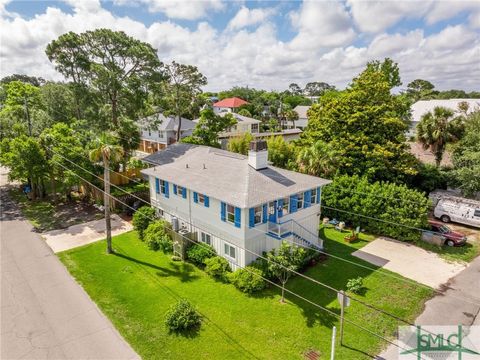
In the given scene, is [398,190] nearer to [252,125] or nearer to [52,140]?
[52,140]

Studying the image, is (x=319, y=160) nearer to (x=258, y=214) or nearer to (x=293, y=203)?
(x=293, y=203)

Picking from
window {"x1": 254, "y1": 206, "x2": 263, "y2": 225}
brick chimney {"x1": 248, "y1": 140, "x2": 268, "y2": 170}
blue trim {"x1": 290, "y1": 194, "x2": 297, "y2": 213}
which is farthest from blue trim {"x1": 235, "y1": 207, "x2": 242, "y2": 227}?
brick chimney {"x1": 248, "y1": 140, "x2": 268, "y2": 170}

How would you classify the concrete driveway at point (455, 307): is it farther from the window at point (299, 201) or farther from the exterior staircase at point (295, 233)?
the window at point (299, 201)

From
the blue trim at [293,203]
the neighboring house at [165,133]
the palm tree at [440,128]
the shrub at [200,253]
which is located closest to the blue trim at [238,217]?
the shrub at [200,253]

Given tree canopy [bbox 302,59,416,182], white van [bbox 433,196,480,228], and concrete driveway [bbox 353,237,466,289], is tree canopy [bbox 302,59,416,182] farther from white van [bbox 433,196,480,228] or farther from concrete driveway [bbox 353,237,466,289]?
concrete driveway [bbox 353,237,466,289]

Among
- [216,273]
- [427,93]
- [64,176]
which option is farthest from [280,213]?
[427,93]
